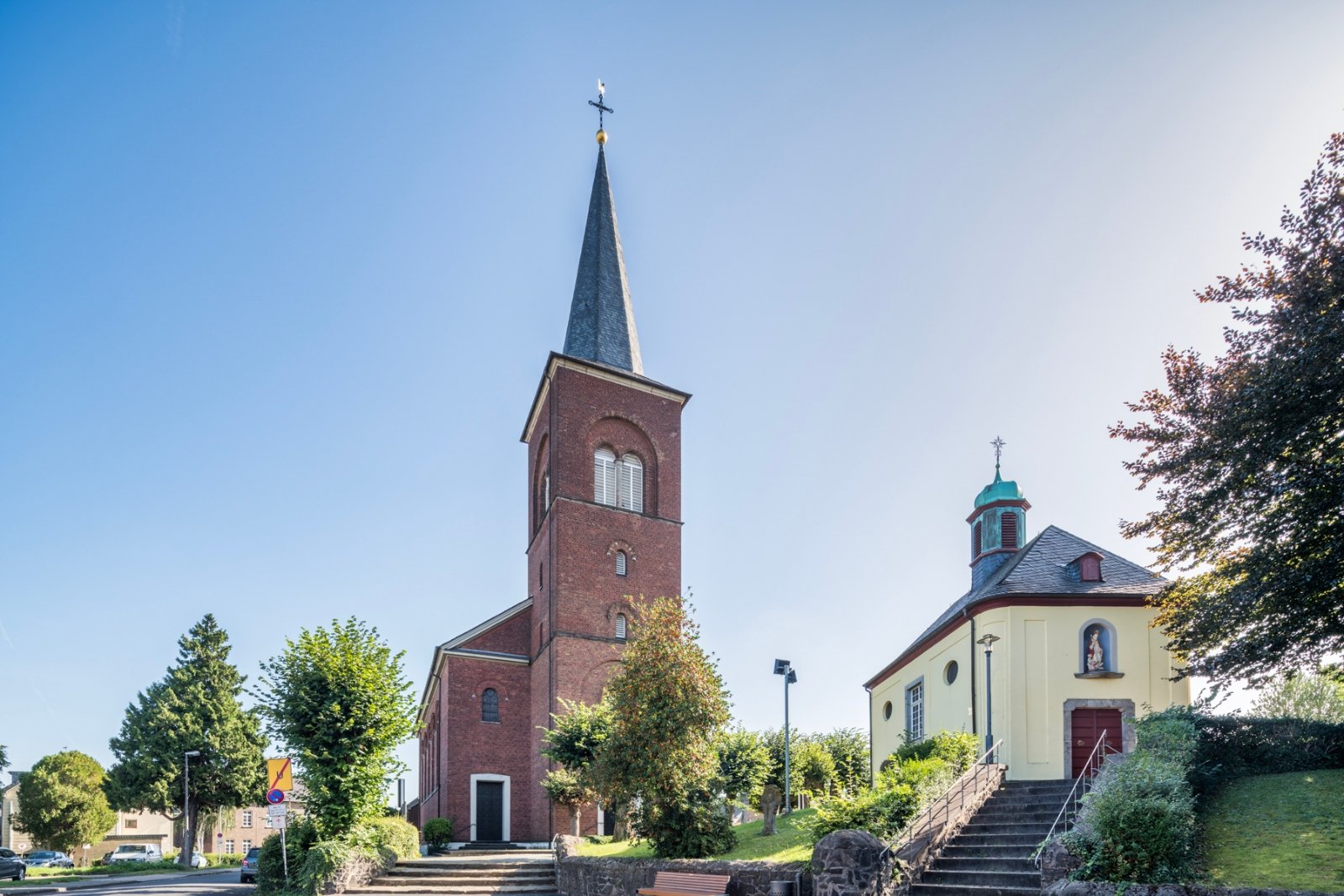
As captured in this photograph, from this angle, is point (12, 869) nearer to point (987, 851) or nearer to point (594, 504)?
point (594, 504)

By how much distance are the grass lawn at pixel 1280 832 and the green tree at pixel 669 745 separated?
8.23 metres

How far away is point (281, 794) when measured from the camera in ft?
67.5

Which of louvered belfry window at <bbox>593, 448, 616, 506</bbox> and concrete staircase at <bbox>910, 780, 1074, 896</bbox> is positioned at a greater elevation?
louvered belfry window at <bbox>593, 448, 616, 506</bbox>

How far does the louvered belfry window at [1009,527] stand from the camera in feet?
97.7

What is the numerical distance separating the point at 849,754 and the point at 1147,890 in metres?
19.2

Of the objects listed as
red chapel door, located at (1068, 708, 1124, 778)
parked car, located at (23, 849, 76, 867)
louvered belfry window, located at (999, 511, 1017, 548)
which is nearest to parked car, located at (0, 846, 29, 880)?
parked car, located at (23, 849, 76, 867)

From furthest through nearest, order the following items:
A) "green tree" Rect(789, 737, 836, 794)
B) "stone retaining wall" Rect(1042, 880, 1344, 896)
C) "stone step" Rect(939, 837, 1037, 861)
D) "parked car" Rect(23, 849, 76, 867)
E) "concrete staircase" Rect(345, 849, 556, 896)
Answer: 1. "parked car" Rect(23, 849, 76, 867)
2. "green tree" Rect(789, 737, 836, 794)
3. "concrete staircase" Rect(345, 849, 556, 896)
4. "stone step" Rect(939, 837, 1037, 861)
5. "stone retaining wall" Rect(1042, 880, 1344, 896)

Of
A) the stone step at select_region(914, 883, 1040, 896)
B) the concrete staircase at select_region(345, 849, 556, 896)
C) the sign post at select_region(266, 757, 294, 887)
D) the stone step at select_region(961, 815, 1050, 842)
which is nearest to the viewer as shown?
the stone step at select_region(914, 883, 1040, 896)

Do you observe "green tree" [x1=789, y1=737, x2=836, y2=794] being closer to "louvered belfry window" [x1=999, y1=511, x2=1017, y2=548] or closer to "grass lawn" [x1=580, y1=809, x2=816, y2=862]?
"grass lawn" [x1=580, y1=809, x2=816, y2=862]

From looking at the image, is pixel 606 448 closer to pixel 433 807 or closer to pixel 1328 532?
pixel 433 807

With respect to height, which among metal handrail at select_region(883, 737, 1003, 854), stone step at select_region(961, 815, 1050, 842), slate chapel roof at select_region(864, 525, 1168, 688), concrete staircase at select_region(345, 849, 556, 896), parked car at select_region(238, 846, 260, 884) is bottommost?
parked car at select_region(238, 846, 260, 884)

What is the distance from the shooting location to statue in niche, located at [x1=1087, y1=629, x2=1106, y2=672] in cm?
2139

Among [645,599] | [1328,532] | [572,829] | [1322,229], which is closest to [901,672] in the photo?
[645,599]

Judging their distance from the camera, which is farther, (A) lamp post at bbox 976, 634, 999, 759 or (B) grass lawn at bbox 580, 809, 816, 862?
(A) lamp post at bbox 976, 634, 999, 759
